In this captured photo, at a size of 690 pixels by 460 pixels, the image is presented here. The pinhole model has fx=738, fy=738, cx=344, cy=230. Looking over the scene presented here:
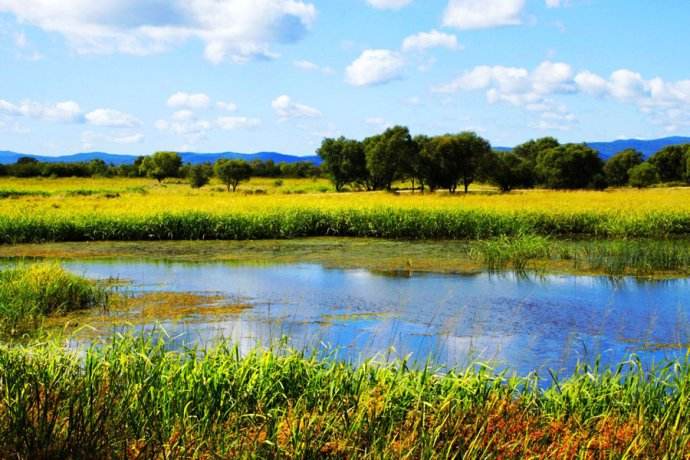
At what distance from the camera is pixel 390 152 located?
62.4 m

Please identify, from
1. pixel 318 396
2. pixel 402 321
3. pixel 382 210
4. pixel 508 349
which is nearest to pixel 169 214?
pixel 382 210

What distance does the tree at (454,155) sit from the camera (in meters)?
60.7


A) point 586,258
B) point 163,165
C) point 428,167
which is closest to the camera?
point 586,258

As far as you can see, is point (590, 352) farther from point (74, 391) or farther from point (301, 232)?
point (301, 232)

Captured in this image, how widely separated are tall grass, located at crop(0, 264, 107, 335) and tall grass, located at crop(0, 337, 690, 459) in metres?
5.32

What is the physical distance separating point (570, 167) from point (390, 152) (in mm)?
26823

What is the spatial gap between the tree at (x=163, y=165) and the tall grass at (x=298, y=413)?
281 feet

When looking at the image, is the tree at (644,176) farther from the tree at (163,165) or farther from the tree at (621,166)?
the tree at (163,165)

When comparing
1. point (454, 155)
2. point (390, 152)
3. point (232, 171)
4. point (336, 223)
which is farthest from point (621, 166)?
point (336, 223)

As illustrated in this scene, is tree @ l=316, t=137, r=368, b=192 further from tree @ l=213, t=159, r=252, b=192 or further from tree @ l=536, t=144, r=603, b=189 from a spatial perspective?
tree @ l=536, t=144, r=603, b=189

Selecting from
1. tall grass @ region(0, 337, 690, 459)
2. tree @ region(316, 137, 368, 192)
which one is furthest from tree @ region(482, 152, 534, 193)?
tall grass @ region(0, 337, 690, 459)

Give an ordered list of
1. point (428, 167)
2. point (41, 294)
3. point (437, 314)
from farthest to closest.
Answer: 1. point (428, 167)
2. point (437, 314)
3. point (41, 294)

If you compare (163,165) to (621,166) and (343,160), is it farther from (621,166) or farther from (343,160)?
(621,166)

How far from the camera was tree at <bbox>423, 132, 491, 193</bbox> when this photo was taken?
60656mm
